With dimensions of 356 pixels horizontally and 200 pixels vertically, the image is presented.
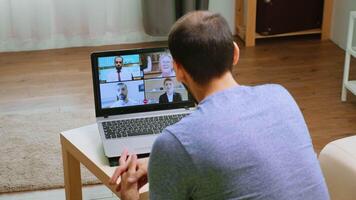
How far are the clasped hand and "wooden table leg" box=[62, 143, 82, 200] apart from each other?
0.37 m

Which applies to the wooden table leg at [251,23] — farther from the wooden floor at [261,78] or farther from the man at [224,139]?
the man at [224,139]

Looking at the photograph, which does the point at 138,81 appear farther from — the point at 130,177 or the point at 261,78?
the point at 261,78

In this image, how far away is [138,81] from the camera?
1.90 meters

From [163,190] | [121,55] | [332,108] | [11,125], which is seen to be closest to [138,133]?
[121,55]

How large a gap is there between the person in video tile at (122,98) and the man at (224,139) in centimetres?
59

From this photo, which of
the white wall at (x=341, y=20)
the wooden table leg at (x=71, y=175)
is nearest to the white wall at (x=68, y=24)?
the white wall at (x=341, y=20)

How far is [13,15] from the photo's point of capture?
3979mm

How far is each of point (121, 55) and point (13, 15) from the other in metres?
2.34

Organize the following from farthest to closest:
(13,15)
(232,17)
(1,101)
Answer: (232,17) → (13,15) → (1,101)

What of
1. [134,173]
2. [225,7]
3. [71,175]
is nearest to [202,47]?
[134,173]

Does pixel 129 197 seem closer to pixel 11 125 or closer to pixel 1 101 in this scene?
pixel 11 125

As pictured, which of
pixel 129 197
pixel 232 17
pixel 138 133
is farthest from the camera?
pixel 232 17

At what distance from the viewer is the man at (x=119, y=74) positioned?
1.87m

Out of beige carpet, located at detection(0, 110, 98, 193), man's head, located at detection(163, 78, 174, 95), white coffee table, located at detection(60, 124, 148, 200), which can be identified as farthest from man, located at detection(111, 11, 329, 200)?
beige carpet, located at detection(0, 110, 98, 193)
